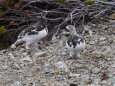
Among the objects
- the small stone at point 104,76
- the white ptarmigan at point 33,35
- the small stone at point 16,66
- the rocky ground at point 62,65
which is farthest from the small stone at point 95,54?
the small stone at point 16,66

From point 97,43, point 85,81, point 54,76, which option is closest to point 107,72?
point 85,81

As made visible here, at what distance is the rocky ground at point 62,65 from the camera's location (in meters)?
6.08

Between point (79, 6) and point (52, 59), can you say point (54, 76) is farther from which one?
point (79, 6)

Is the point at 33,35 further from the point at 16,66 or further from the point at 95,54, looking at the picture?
the point at 95,54

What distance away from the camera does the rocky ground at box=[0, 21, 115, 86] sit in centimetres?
608

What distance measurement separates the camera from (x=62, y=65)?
6.64 metres

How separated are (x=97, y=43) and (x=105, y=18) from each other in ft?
3.98

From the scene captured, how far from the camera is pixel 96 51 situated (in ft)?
23.3

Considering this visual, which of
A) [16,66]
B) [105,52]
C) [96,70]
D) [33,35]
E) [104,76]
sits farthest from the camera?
[33,35]

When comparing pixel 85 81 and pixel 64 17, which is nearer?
pixel 85 81

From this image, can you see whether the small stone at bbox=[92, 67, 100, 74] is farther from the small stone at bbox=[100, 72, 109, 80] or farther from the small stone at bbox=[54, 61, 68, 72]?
the small stone at bbox=[54, 61, 68, 72]

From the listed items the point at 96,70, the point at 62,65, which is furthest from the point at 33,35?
Answer: the point at 96,70

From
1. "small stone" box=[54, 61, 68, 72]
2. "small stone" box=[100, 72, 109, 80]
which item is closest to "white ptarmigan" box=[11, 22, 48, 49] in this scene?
"small stone" box=[54, 61, 68, 72]

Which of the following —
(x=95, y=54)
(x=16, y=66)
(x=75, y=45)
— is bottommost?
(x=16, y=66)
